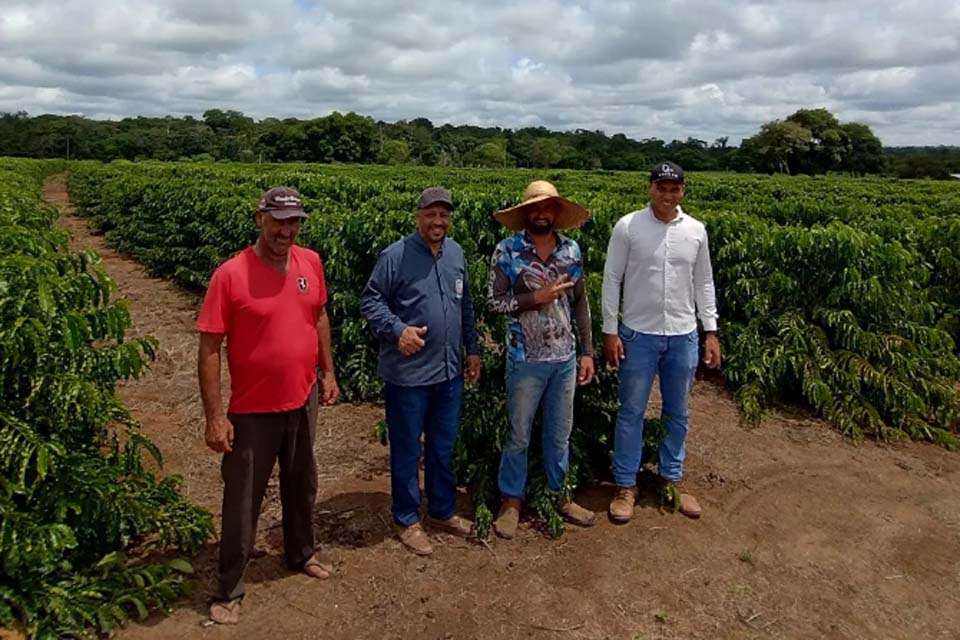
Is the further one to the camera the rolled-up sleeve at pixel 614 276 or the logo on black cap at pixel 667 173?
the rolled-up sleeve at pixel 614 276

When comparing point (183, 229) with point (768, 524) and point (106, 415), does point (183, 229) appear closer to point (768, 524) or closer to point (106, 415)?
point (106, 415)

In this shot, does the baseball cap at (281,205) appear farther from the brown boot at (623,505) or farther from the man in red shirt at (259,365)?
the brown boot at (623,505)

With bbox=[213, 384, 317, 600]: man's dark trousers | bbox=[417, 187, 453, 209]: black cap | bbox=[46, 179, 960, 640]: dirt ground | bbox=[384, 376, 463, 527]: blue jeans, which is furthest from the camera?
bbox=[384, 376, 463, 527]: blue jeans

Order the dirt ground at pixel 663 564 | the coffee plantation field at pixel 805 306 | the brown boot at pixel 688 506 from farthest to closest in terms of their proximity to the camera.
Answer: the coffee plantation field at pixel 805 306 < the brown boot at pixel 688 506 < the dirt ground at pixel 663 564

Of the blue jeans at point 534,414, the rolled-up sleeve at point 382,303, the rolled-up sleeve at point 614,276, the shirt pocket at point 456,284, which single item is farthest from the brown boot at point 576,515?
the rolled-up sleeve at point 382,303

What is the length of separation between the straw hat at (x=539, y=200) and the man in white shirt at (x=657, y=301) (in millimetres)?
361

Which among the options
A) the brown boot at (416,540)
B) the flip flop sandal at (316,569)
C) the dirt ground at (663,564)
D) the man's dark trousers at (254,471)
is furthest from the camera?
the brown boot at (416,540)

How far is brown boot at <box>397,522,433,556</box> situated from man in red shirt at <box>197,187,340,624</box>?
79cm

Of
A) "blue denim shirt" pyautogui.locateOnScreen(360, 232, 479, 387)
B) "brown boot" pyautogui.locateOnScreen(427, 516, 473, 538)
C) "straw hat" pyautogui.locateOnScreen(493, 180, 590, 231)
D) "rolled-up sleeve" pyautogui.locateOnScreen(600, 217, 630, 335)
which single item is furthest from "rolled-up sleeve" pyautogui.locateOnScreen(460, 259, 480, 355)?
"brown boot" pyautogui.locateOnScreen(427, 516, 473, 538)

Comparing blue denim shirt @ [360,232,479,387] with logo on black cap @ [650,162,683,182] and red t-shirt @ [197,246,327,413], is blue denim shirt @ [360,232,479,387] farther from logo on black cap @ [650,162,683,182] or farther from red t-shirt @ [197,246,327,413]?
logo on black cap @ [650,162,683,182]

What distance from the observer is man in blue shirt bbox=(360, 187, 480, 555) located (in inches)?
135

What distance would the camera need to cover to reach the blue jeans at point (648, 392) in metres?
3.88

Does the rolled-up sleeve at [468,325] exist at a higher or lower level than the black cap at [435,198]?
lower

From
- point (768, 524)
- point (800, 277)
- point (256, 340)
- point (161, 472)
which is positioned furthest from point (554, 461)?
point (800, 277)
